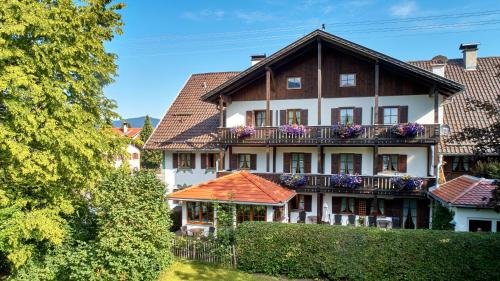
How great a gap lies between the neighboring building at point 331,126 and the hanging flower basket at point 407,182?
0.22 metres

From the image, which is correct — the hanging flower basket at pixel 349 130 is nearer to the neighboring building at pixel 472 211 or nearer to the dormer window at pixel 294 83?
the dormer window at pixel 294 83

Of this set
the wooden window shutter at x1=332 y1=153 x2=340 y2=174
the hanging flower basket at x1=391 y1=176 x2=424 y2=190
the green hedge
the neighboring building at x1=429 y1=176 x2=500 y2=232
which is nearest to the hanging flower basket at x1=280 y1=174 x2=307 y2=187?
the wooden window shutter at x1=332 y1=153 x2=340 y2=174

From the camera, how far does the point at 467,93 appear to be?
2091cm

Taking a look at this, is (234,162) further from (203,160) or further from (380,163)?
(380,163)

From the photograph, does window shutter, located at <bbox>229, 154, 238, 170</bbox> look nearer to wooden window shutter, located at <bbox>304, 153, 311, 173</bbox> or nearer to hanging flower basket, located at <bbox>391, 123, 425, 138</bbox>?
wooden window shutter, located at <bbox>304, 153, 311, 173</bbox>

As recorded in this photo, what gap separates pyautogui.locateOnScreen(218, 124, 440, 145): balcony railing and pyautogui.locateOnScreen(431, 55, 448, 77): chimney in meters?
6.07

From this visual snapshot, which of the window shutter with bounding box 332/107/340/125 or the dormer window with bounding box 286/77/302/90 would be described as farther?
the dormer window with bounding box 286/77/302/90

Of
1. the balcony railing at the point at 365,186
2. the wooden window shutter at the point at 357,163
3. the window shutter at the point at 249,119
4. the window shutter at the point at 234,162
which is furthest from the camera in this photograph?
the window shutter at the point at 234,162

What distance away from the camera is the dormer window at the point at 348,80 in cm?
1873

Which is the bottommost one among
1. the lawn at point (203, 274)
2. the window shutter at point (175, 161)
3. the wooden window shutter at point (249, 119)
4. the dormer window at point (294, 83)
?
the lawn at point (203, 274)

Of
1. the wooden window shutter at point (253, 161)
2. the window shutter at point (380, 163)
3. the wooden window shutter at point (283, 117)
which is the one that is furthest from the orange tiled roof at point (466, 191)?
the wooden window shutter at point (253, 161)

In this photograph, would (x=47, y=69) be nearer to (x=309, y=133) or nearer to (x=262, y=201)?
A: (x=262, y=201)

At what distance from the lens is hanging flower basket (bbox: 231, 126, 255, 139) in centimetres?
1894

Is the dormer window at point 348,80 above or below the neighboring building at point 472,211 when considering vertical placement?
above
